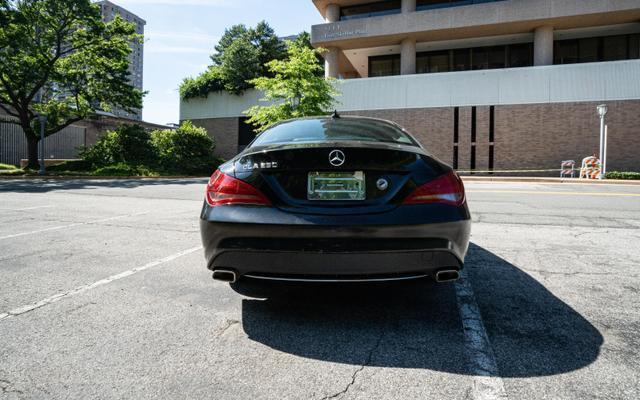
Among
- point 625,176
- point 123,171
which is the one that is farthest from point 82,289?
point 625,176

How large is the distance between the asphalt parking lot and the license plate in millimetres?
574

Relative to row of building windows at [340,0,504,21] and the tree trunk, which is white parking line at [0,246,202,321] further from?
row of building windows at [340,0,504,21]

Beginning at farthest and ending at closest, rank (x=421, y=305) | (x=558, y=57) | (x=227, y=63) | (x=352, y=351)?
(x=227, y=63)
(x=558, y=57)
(x=421, y=305)
(x=352, y=351)

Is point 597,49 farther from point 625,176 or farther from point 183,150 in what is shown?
point 183,150

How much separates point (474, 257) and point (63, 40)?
1099 inches

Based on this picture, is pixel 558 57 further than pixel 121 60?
Yes

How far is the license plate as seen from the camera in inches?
96.5

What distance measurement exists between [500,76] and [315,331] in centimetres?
2607

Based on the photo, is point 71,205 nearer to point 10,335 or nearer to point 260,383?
point 10,335

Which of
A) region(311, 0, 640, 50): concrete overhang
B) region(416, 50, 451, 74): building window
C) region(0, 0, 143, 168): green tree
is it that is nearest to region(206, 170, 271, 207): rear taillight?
region(0, 0, 143, 168): green tree

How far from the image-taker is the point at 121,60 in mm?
24953

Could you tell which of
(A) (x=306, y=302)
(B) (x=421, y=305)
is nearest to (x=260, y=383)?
(A) (x=306, y=302)

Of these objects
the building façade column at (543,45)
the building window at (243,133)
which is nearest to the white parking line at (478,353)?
the building façade column at (543,45)

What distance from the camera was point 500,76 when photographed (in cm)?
→ 2456
